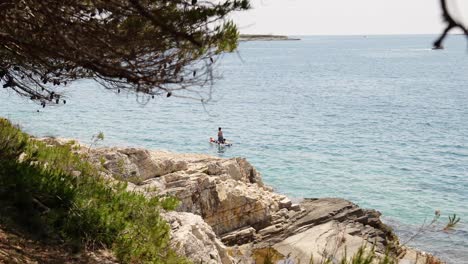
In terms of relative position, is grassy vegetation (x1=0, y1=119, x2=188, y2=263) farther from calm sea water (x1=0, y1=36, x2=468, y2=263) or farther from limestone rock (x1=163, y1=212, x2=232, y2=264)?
calm sea water (x1=0, y1=36, x2=468, y2=263)

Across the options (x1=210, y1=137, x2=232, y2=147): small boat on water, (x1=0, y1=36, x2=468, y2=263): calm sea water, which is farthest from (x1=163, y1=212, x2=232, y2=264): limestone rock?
(x1=210, y1=137, x2=232, y2=147): small boat on water

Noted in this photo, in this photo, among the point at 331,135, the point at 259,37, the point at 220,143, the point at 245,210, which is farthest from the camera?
the point at 331,135

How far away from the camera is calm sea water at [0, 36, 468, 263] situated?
2377 centimetres

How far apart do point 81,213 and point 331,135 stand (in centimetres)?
3224

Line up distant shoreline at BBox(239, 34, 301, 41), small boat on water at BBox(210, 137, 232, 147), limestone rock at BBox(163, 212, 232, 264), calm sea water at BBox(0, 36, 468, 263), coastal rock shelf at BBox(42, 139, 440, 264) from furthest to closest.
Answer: small boat on water at BBox(210, 137, 232, 147)
calm sea water at BBox(0, 36, 468, 263)
coastal rock shelf at BBox(42, 139, 440, 264)
limestone rock at BBox(163, 212, 232, 264)
distant shoreline at BBox(239, 34, 301, 41)

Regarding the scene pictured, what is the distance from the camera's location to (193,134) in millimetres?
36406

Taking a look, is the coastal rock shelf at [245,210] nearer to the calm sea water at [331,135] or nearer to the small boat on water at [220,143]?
the calm sea water at [331,135]

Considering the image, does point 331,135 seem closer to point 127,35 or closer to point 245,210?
point 245,210

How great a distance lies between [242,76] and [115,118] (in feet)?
149

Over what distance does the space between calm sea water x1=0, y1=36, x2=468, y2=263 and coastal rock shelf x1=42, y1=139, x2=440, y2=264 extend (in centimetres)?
209

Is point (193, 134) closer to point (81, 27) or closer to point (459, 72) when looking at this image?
point (81, 27)

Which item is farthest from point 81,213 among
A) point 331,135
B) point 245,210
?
point 331,135

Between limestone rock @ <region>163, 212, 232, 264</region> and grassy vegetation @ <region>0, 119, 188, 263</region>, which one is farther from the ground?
grassy vegetation @ <region>0, 119, 188, 263</region>

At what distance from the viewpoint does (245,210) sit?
1583 centimetres
